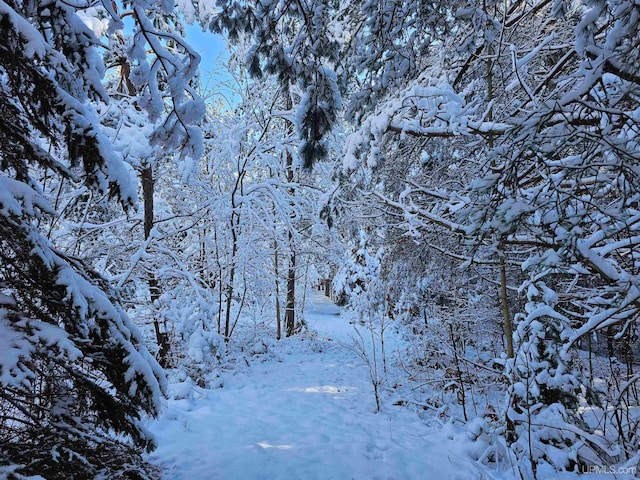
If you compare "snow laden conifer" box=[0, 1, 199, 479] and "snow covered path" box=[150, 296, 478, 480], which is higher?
"snow laden conifer" box=[0, 1, 199, 479]

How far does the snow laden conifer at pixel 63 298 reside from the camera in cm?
162

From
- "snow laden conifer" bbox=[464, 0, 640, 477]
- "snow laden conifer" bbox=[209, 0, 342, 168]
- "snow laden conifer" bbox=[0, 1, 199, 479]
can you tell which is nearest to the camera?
"snow laden conifer" bbox=[0, 1, 199, 479]

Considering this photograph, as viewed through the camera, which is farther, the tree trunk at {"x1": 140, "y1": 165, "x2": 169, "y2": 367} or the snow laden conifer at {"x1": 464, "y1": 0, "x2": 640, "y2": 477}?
the tree trunk at {"x1": 140, "y1": 165, "x2": 169, "y2": 367}

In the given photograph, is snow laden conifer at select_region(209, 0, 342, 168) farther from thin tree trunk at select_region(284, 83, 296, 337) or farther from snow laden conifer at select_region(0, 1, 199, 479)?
thin tree trunk at select_region(284, 83, 296, 337)

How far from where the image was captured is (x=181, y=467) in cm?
307

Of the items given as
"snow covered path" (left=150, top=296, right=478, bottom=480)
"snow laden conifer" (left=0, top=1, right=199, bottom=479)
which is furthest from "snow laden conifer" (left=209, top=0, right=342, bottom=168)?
"snow covered path" (left=150, top=296, right=478, bottom=480)

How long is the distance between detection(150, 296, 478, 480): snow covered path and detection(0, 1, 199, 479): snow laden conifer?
1.14 m

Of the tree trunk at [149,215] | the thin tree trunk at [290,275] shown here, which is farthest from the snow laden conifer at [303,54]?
the thin tree trunk at [290,275]

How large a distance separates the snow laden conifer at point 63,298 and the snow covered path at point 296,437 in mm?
1145

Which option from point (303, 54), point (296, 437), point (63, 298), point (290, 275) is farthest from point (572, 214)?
point (290, 275)

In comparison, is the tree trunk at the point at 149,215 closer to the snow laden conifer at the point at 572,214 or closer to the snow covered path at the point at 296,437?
the snow covered path at the point at 296,437

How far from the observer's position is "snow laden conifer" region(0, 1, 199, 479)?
63.7 inches

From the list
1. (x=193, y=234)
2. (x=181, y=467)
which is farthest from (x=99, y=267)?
(x=181, y=467)

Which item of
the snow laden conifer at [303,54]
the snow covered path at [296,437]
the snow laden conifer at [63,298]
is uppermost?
the snow laden conifer at [303,54]
